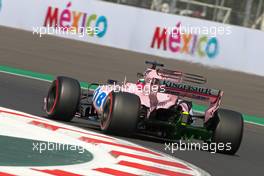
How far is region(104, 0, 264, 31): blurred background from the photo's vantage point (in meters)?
25.5

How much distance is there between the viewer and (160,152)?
10438 mm

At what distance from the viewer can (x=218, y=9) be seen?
26.2m

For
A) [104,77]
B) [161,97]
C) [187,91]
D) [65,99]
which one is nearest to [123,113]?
[161,97]

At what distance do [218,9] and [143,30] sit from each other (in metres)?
2.85

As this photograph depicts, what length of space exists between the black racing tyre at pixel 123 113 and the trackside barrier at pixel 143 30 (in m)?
13.4

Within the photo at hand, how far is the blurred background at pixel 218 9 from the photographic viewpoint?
25500 mm

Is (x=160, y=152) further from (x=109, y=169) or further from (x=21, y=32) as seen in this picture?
(x=21, y=32)

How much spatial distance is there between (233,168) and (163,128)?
54.3 inches

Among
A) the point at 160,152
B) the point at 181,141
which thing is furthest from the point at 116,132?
the point at 181,141

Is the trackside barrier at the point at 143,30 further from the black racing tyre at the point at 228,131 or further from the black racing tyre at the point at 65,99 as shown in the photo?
the black racing tyre at the point at 65,99

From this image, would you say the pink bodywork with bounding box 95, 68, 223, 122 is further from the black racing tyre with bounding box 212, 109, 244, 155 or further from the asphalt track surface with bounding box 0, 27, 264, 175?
the asphalt track surface with bounding box 0, 27, 264, 175

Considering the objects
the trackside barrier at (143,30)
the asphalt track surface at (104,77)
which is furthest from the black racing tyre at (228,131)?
the trackside barrier at (143,30)

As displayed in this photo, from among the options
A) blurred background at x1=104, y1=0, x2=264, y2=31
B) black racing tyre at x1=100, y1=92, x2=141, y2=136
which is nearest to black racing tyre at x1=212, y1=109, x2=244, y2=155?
black racing tyre at x1=100, y1=92, x2=141, y2=136

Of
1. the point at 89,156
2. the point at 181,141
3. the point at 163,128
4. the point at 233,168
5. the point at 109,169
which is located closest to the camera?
the point at 109,169
